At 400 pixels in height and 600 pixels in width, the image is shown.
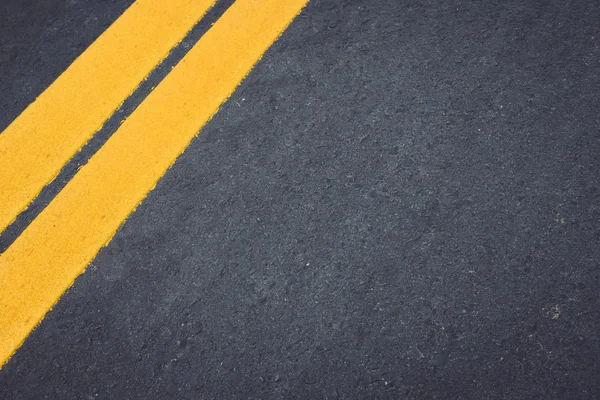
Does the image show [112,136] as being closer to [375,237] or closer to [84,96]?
[84,96]

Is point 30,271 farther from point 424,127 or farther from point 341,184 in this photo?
point 424,127

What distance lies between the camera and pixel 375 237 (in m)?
2.00

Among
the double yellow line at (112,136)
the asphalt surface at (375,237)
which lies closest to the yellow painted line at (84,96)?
the double yellow line at (112,136)

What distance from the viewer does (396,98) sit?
2293 millimetres

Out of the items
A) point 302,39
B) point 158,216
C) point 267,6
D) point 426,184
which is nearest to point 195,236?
point 158,216

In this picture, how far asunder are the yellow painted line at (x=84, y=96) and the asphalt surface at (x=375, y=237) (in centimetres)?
49

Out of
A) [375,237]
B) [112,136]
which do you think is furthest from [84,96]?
[375,237]

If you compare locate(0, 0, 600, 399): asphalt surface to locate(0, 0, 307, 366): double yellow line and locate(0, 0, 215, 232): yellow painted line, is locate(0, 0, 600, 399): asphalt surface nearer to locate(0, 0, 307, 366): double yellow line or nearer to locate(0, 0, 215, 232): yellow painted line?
locate(0, 0, 307, 366): double yellow line

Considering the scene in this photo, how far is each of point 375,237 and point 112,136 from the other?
1253 mm

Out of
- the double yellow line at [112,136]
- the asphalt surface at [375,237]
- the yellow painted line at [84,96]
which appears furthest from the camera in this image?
the yellow painted line at [84,96]

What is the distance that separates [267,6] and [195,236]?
1.29m

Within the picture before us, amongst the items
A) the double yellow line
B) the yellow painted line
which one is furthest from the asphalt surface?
the yellow painted line

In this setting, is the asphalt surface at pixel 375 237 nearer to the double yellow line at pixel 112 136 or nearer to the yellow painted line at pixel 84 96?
the double yellow line at pixel 112 136

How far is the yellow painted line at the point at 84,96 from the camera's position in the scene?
7.72 ft
